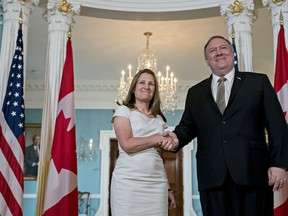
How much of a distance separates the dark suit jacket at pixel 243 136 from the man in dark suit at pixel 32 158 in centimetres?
730

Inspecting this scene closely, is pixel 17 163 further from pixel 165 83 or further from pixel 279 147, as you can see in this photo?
pixel 165 83

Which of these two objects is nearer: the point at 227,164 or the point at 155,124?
the point at 227,164

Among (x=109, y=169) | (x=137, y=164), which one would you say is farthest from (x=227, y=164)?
(x=109, y=169)

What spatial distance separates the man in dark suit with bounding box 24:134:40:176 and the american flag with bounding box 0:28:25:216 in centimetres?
552

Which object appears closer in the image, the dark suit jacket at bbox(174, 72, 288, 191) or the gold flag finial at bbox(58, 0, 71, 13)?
the dark suit jacket at bbox(174, 72, 288, 191)

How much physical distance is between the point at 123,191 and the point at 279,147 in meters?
1.02

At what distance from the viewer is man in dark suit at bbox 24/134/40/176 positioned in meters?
8.84

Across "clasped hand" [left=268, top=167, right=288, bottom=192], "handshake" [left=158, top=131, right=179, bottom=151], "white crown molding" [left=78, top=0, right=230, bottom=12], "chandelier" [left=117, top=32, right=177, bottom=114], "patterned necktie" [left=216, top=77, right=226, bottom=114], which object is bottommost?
"clasped hand" [left=268, top=167, right=288, bottom=192]

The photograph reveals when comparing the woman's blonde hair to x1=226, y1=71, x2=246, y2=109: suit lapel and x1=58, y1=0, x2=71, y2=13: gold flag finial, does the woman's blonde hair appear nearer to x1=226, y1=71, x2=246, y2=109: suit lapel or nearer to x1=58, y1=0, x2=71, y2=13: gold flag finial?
x1=226, y1=71, x2=246, y2=109: suit lapel

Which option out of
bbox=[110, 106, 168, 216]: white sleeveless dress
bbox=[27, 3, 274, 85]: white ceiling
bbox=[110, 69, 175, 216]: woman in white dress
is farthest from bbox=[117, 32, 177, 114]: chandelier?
bbox=[110, 106, 168, 216]: white sleeveless dress

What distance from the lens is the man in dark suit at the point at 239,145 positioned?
2018mm

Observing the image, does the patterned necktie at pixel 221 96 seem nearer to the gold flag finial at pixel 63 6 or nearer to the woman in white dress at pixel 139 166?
the woman in white dress at pixel 139 166

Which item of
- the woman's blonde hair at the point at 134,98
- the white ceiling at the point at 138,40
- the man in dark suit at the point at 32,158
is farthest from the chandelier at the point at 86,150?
the woman's blonde hair at the point at 134,98

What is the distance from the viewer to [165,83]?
6.58 metres
